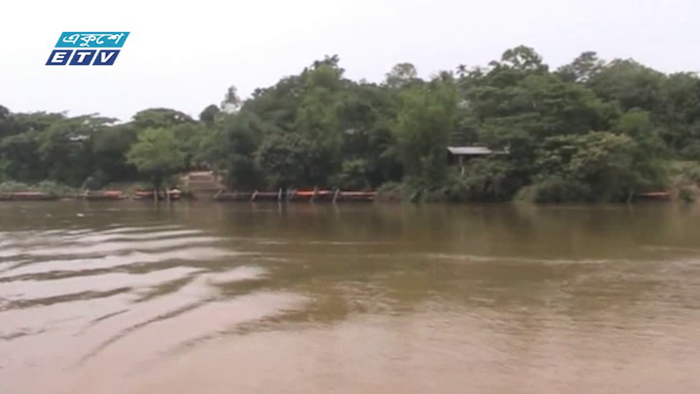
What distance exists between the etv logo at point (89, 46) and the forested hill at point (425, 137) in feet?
63.9

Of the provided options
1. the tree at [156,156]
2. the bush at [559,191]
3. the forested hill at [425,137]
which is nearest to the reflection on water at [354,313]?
the bush at [559,191]

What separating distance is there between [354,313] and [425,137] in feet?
83.8

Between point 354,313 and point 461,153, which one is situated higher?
point 461,153

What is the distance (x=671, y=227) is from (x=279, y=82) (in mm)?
29780

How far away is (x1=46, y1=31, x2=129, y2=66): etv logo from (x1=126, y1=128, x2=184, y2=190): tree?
25.2 metres

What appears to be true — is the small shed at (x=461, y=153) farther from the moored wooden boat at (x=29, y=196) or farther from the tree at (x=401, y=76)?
the moored wooden boat at (x=29, y=196)

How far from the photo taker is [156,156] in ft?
133

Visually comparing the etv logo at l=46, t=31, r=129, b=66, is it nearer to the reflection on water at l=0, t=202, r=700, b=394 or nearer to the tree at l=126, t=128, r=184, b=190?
the reflection on water at l=0, t=202, r=700, b=394

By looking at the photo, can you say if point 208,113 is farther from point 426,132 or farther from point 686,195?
point 686,195

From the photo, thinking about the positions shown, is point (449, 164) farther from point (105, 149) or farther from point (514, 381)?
point (514, 381)

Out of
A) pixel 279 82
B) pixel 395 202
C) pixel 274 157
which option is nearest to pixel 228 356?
pixel 395 202

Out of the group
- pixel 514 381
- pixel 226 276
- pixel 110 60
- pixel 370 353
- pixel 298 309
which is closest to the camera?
pixel 514 381

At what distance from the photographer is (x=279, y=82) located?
44719 mm

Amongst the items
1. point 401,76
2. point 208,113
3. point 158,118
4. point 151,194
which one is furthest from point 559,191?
point 208,113
